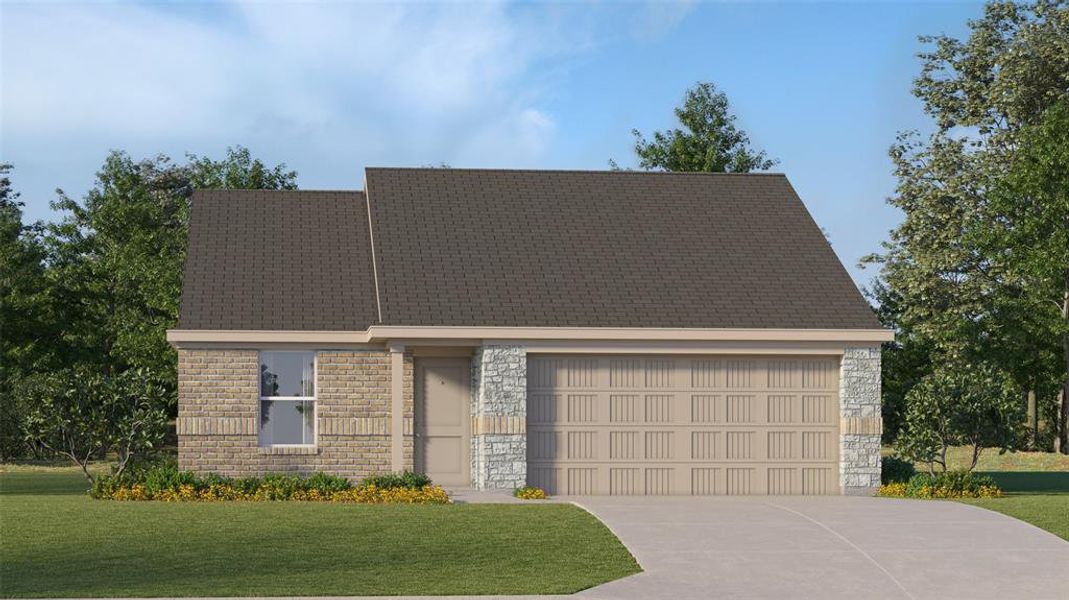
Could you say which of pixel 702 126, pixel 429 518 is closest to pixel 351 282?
pixel 429 518

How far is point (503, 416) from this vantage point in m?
24.8

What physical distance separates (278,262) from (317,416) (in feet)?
12.4

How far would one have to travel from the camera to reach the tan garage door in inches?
997

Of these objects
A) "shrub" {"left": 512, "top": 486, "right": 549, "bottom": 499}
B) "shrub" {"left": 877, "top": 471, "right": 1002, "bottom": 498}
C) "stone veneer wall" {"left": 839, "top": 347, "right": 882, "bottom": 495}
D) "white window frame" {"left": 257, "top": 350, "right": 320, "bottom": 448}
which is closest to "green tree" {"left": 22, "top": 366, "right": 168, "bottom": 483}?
"white window frame" {"left": 257, "top": 350, "right": 320, "bottom": 448}

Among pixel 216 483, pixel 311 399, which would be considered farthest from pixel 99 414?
pixel 311 399

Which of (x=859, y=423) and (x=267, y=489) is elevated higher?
(x=859, y=423)

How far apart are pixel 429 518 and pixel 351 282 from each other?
27.7 ft

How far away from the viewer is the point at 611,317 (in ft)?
83.6

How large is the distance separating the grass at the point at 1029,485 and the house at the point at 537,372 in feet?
9.87

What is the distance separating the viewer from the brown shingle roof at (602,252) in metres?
25.8

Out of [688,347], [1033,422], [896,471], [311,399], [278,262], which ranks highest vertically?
[278,262]

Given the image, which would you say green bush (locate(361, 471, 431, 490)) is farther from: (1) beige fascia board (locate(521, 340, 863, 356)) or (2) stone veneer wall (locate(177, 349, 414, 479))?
(1) beige fascia board (locate(521, 340, 863, 356))

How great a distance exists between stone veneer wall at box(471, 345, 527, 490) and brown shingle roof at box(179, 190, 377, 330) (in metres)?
2.76

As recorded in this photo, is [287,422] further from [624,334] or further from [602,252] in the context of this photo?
[602,252]
